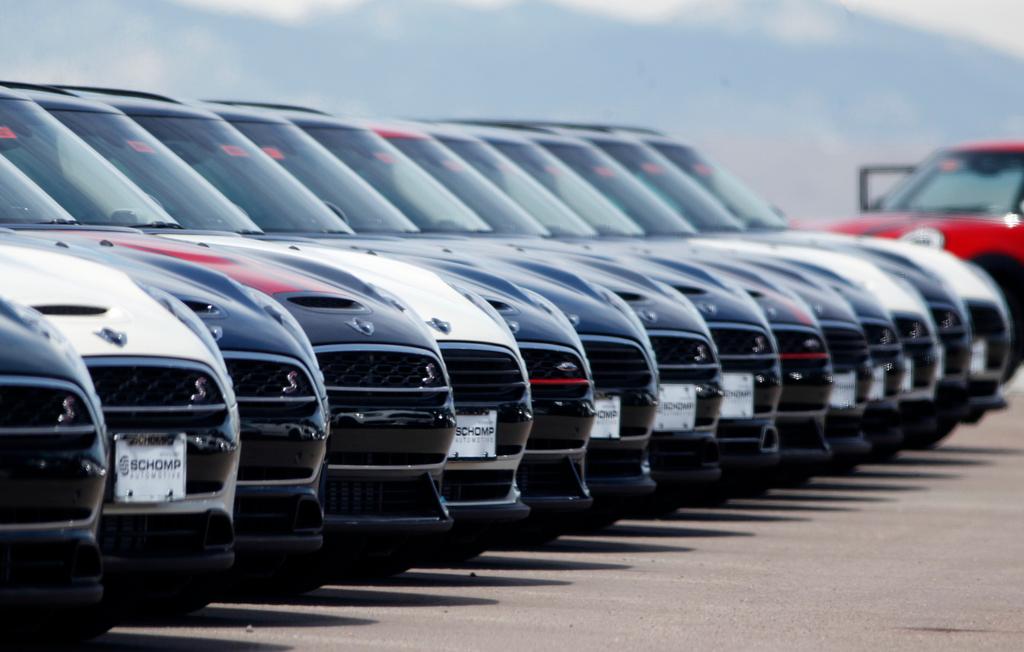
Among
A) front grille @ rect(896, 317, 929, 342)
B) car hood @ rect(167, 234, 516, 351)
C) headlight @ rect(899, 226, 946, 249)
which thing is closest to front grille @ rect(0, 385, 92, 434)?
car hood @ rect(167, 234, 516, 351)

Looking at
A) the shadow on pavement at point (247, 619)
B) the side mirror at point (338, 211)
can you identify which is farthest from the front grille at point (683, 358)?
the shadow on pavement at point (247, 619)

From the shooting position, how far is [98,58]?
129m

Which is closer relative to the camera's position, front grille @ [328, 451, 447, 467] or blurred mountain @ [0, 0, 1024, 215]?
front grille @ [328, 451, 447, 467]

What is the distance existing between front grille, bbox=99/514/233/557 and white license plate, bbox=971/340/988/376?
10.5 m

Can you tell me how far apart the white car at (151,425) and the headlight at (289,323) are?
1.92 feet

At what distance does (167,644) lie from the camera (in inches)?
299

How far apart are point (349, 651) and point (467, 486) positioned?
1956 millimetres

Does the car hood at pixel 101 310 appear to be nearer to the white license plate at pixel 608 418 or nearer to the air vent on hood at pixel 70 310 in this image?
the air vent on hood at pixel 70 310

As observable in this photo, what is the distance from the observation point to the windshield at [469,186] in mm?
13656

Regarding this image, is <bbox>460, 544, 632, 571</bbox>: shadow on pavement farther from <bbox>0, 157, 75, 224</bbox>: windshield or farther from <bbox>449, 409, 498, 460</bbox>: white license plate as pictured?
<bbox>0, 157, 75, 224</bbox>: windshield

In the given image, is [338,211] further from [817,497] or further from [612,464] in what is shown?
[817,497]

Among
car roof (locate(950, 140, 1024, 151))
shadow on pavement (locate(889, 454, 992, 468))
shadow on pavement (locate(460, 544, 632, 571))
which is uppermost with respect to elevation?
car roof (locate(950, 140, 1024, 151))

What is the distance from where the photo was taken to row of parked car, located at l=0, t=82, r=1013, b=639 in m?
7.18

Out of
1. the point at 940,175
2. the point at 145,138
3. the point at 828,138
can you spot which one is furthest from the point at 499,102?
the point at 145,138
